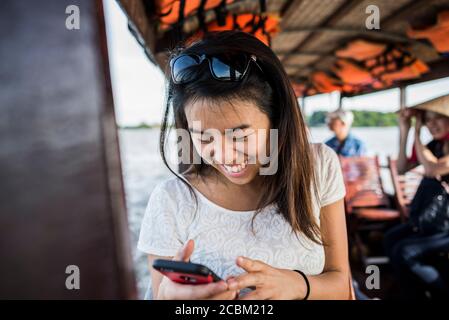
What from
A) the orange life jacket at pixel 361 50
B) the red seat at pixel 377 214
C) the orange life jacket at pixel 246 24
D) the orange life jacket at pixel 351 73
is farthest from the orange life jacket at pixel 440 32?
the red seat at pixel 377 214

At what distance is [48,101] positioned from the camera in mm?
769

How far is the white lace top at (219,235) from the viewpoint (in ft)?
3.43

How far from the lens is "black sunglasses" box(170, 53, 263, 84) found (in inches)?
38.2

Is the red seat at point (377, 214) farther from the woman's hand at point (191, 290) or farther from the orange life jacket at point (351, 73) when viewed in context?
the woman's hand at point (191, 290)

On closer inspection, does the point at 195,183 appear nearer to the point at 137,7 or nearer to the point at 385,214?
the point at 137,7

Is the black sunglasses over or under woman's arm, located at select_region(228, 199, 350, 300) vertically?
over

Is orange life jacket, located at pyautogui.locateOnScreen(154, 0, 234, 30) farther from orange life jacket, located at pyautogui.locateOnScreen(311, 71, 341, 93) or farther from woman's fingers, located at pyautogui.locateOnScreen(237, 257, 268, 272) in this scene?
orange life jacket, located at pyautogui.locateOnScreen(311, 71, 341, 93)

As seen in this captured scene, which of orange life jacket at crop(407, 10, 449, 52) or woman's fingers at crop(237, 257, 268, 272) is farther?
orange life jacket at crop(407, 10, 449, 52)

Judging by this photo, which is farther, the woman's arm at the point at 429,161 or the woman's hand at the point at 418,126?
the woman's hand at the point at 418,126

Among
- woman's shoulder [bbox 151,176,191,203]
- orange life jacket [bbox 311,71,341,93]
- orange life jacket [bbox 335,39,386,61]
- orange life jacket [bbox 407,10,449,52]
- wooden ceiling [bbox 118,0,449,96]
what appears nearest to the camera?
woman's shoulder [bbox 151,176,191,203]

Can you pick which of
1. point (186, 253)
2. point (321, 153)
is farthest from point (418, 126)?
point (186, 253)

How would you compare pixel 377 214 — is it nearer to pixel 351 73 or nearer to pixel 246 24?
pixel 351 73

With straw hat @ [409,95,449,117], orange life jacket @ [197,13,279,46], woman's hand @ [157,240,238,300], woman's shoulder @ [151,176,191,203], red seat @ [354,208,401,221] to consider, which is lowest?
red seat @ [354,208,401,221]

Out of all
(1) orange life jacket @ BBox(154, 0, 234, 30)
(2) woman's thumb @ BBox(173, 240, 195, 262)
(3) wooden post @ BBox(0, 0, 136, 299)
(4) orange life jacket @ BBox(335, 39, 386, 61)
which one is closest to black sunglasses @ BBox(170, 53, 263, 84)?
(3) wooden post @ BBox(0, 0, 136, 299)
